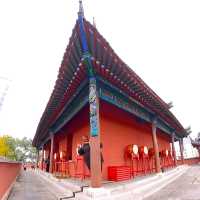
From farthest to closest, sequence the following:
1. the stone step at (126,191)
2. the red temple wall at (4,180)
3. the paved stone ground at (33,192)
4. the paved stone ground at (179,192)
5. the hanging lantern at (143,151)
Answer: the hanging lantern at (143,151), the paved stone ground at (33,192), the red temple wall at (4,180), the paved stone ground at (179,192), the stone step at (126,191)

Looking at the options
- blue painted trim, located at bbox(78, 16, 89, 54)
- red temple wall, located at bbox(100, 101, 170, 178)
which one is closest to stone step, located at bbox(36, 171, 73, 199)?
red temple wall, located at bbox(100, 101, 170, 178)

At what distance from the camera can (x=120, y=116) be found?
774cm

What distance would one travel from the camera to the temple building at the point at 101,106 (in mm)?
4309

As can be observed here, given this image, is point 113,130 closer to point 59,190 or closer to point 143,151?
point 143,151

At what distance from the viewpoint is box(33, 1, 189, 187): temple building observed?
14.1ft

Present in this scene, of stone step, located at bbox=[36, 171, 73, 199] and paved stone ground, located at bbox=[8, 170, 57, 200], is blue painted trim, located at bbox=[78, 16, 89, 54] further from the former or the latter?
paved stone ground, located at bbox=[8, 170, 57, 200]

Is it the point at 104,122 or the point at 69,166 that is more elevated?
the point at 104,122

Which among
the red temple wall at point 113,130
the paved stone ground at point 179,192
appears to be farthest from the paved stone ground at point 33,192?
the paved stone ground at point 179,192

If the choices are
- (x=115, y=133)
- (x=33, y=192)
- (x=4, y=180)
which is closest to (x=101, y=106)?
(x=115, y=133)

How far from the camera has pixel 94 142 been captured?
456 centimetres

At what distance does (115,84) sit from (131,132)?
3380 mm

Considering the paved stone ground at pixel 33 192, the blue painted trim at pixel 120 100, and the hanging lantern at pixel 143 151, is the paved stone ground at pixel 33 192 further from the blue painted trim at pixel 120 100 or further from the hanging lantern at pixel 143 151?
the hanging lantern at pixel 143 151

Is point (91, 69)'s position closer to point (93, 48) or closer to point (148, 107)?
point (93, 48)

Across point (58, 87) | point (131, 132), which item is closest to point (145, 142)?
point (131, 132)
